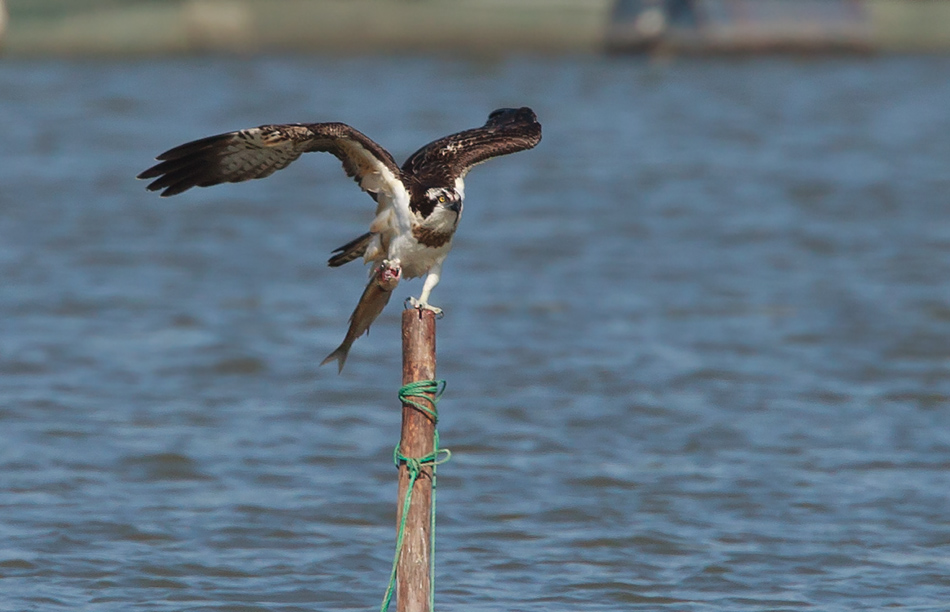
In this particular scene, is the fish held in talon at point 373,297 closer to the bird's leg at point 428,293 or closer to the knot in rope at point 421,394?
the bird's leg at point 428,293

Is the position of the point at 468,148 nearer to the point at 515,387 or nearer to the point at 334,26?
the point at 515,387

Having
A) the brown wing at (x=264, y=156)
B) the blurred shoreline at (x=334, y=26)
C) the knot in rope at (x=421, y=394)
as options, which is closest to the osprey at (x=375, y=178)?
the brown wing at (x=264, y=156)

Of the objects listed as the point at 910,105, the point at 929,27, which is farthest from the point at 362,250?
the point at 929,27

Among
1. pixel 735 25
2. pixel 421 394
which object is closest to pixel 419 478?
pixel 421 394

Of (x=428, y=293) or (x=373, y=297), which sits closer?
(x=428, y=293)

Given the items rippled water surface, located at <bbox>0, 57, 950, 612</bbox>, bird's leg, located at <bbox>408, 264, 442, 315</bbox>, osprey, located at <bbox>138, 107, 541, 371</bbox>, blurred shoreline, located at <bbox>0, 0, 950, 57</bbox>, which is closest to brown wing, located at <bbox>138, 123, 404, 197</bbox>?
osprey, located at <bbox>138, 107, 541, 371</bbox>

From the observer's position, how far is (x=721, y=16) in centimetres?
3359

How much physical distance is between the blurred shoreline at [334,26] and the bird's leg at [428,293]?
2963 centimetres

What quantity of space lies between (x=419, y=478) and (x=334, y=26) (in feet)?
106

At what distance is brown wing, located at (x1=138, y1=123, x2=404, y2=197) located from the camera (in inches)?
231

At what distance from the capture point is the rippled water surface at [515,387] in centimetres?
796

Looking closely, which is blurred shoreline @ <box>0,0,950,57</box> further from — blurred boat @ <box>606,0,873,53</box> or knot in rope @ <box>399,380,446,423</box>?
knot in rope @ <box>399,380,446,423</box>

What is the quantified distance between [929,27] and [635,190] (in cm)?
2276

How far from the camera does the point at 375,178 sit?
6203 mm
